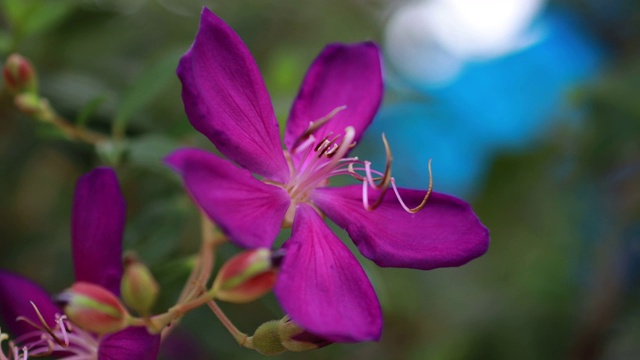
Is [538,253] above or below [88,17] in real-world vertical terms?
below

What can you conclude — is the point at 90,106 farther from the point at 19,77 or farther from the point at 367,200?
the point at 367,200

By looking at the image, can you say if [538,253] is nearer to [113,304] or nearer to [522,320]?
[522,320]

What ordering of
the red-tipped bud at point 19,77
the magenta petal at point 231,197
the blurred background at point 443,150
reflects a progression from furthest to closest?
1. the blurred background at point 443,150
2. the red-tipped bud at point 19,77
3. the magenta petal at point 231,197

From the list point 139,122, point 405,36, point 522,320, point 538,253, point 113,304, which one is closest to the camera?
point 113,304

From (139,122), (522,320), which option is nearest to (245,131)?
(139,122)

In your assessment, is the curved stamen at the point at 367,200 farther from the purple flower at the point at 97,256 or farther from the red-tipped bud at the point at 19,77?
the red-tipped bud at the point at 19,77

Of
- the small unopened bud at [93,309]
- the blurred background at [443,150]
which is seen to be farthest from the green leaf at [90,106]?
the small unopened bud at [93,309]

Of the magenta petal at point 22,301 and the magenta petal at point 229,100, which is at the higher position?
the magenta petal at point 229,100

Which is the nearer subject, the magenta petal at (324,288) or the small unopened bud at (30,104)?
the magenta petal at (324,288)
